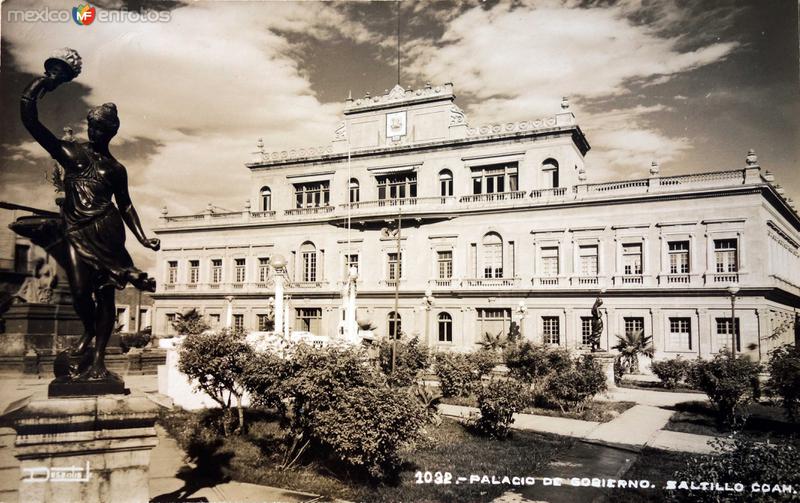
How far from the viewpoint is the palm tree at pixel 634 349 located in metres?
19.5

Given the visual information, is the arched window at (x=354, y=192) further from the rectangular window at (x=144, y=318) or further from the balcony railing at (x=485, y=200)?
the rectangular window at (x=144, y=318)

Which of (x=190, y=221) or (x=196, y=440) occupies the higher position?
(x=190, y=221)

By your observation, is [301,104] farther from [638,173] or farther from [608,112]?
[638,173]

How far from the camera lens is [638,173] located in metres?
20.5

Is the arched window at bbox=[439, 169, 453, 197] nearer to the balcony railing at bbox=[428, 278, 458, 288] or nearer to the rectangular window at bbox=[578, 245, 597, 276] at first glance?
the balcony railing at bbox=[428, 278, 458, 288]

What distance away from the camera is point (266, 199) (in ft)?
79.5

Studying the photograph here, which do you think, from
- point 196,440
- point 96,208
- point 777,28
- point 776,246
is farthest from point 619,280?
point 96,208

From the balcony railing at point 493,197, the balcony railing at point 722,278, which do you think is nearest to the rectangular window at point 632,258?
the balcony railing at point 722,278

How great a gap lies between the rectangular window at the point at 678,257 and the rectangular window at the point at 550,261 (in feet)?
13.8

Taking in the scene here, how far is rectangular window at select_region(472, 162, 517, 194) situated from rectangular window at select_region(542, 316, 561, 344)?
5.61 meters

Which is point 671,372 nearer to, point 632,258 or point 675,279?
point 675,279

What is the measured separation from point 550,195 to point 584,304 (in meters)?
4.64

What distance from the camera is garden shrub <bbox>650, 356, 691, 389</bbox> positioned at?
17484 mm

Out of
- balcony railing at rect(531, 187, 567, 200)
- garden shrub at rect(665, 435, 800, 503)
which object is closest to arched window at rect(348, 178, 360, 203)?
balcony railing at rect(531, 187, 567, 200)
